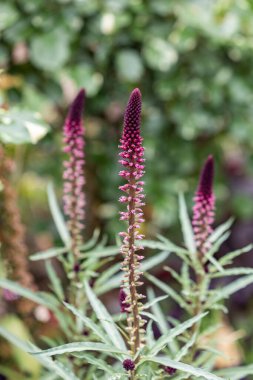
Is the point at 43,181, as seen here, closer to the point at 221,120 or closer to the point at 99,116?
the point at 99,116

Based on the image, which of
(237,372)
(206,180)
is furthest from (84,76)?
(237,372)

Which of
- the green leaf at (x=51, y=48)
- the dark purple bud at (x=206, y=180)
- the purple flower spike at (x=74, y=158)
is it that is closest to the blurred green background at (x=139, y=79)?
the green leaf at (x=51, y=48)

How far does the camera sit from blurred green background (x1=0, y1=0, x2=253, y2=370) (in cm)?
203

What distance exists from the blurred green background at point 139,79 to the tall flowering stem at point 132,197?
120cm

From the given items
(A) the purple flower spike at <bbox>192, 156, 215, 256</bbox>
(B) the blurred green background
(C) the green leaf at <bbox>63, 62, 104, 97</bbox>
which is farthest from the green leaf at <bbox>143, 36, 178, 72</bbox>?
(A) the purple flower spike at <bbox>192, 156, 215, 256</bbox>

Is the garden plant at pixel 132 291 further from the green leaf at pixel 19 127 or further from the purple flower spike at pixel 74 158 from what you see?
the green leaf at pixel 19 127

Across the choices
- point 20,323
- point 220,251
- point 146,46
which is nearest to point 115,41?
point 146,46

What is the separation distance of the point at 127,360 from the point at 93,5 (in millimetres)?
1460

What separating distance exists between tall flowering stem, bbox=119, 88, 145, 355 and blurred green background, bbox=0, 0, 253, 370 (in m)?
1.20

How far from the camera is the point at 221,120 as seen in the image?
243 cm

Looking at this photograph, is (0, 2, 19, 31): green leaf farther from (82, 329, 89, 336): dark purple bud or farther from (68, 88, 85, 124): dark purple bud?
(82, 329, 89, 336): dark purple bud

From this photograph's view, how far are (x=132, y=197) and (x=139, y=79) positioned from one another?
156 centimetres

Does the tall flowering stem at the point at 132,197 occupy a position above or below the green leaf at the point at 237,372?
above

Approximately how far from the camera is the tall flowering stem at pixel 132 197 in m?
0.77
